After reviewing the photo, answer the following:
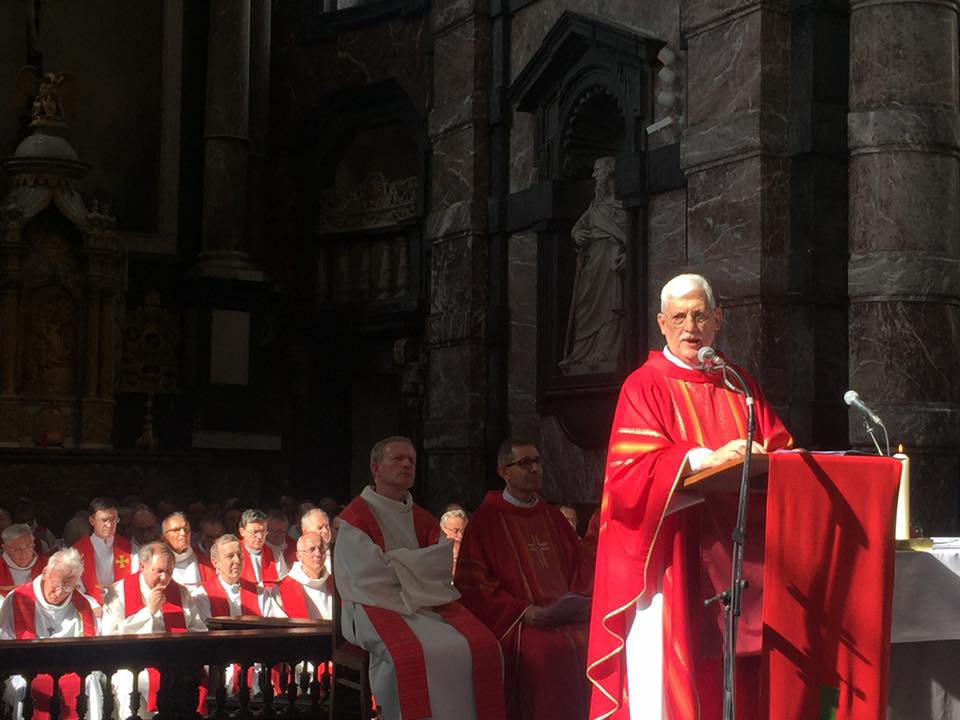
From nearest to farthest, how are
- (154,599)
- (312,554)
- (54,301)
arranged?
(154,599) → (312,554) → (54,301)

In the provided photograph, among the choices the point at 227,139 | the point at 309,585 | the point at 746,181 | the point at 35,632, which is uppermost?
the point at 227,139

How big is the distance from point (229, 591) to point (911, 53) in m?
5.11

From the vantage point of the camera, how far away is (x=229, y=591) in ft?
28.0

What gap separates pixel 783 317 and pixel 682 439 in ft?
15.6

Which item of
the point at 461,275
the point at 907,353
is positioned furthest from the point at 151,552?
the point at 461,275

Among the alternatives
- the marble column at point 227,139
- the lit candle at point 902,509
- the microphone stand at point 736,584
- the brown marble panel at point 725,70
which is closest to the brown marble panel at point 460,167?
the marble column at point 227,139

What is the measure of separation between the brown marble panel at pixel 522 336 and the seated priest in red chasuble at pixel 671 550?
7.55 metres

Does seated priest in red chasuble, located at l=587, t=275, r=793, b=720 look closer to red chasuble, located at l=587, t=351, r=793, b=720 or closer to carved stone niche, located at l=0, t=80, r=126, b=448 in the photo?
red chasuble, located at l=587, t=351, r=793, b=720

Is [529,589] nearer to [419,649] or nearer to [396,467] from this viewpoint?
[419,649]

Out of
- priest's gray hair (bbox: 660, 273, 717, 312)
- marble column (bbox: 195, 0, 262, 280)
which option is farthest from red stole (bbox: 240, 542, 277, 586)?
marble column (bbox: 195, 0, 262, 280)

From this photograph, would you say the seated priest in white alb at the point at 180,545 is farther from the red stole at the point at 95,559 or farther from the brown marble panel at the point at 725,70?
the brown marble panel at the point at 725,70

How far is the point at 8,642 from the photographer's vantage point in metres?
5.94

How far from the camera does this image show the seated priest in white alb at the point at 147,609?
7.35 m

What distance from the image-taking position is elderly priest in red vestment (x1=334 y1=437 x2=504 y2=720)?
593 centimetres
